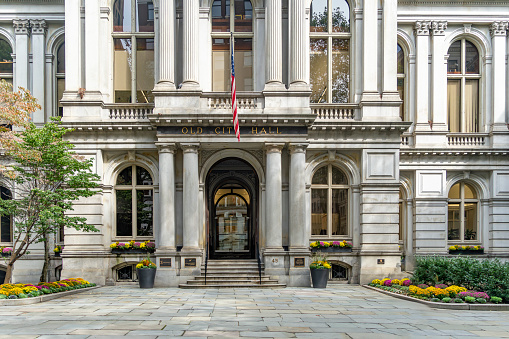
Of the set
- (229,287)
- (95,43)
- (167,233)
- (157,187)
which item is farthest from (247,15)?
(229,287)

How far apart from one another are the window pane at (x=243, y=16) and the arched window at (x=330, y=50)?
307cm

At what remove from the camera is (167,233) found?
22.6 m

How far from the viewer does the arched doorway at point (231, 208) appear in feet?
94.0

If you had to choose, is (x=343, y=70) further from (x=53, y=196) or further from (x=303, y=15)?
(x=53, y=196)

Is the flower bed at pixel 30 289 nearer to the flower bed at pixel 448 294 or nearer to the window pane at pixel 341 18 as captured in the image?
the flower bed at pixel 448 294

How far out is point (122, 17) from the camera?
82.9 feet

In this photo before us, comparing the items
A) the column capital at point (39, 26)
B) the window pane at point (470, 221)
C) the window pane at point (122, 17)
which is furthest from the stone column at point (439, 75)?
the column capital at point (39, 26)

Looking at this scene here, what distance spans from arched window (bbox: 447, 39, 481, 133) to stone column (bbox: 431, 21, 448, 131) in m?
0.73

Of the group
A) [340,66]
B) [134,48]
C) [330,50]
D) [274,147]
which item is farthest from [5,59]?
[340,66]

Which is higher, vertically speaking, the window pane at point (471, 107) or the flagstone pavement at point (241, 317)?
the window pane at point (471, 107)

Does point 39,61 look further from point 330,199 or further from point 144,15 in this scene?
point 330,199

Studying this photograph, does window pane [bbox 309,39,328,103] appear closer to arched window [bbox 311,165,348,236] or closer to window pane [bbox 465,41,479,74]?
arched window [bbox 311,165,348,236]

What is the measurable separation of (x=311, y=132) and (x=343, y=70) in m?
3.95

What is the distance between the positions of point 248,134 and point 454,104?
13.6 m
